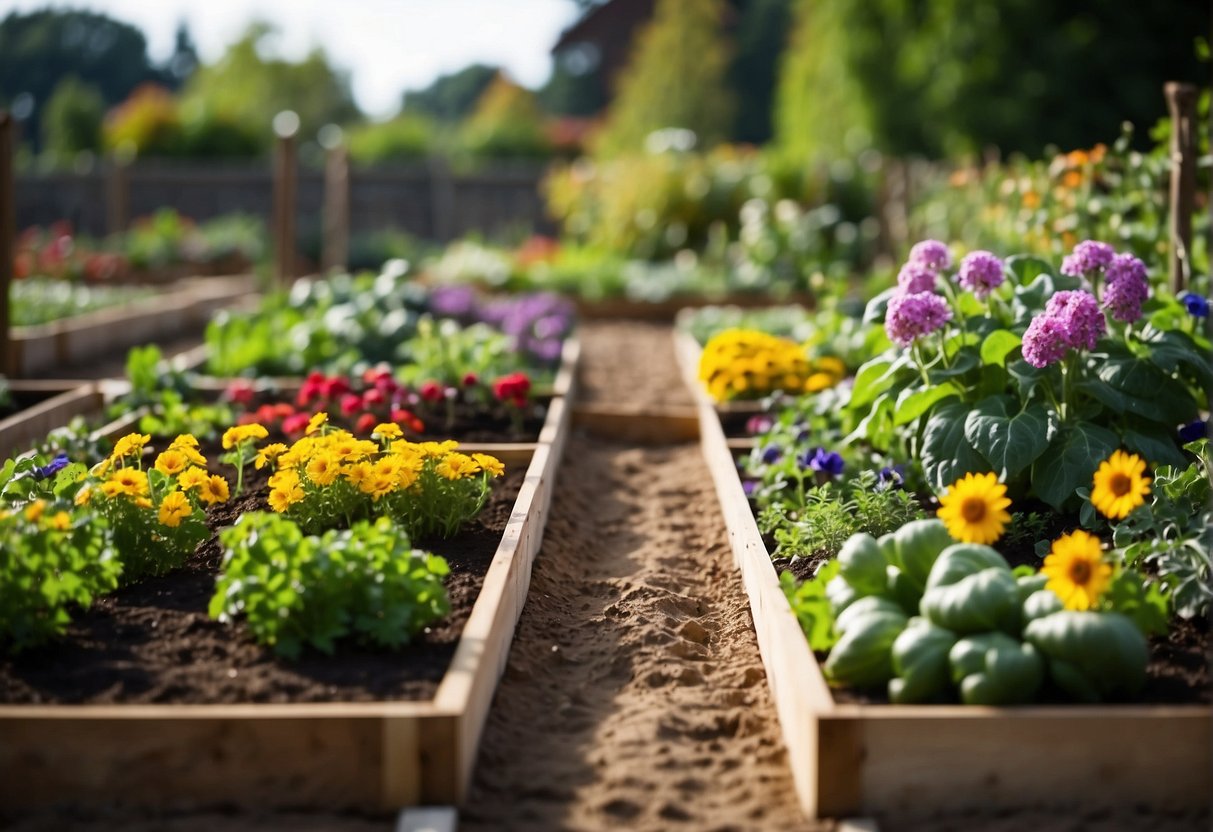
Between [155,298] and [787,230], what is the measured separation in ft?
20.7

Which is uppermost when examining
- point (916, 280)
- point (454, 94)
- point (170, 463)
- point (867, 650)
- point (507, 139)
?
point (454, 94)

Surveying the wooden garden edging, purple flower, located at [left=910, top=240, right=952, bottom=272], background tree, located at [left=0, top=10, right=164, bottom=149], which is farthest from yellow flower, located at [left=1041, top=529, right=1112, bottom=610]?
background tree, located at [left=0, top=10, right=164, bottom=149]

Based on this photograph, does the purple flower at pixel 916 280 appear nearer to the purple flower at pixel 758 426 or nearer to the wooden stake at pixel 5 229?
the purple flower at pixel 758 426

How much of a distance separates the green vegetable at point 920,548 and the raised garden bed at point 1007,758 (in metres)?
0.49

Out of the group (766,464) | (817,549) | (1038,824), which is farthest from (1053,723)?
(766,464)

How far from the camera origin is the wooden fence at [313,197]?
1966cm

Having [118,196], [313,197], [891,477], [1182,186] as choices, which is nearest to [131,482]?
[891,477]

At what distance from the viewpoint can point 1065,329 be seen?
3.49m

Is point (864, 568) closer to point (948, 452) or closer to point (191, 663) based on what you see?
point (948, 452)

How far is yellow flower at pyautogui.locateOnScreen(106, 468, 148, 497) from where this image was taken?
341 cm

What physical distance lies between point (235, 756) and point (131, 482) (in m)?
1.07

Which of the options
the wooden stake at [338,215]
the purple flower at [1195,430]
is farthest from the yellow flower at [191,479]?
the wooden stake at [338,215]

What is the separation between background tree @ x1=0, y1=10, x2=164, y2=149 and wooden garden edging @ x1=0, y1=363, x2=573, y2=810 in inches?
1097

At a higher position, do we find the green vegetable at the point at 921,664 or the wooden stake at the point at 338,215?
the wooden stake at the point at 338,215
